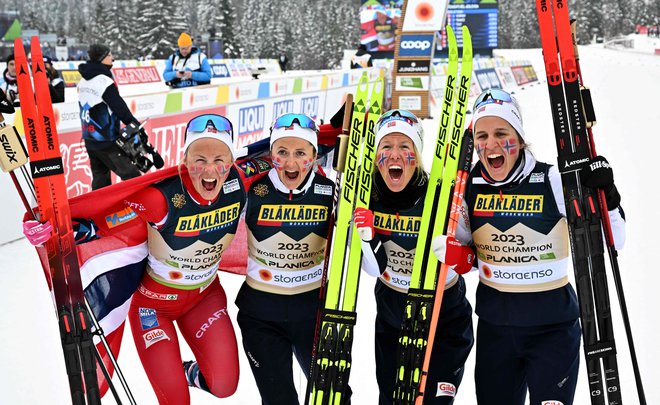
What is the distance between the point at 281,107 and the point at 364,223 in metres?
10.2

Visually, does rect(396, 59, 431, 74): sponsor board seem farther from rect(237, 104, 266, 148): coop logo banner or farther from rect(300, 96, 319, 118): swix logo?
rect(237, 104, 266, 148): coop logo banner

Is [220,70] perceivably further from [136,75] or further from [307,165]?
[307,165]

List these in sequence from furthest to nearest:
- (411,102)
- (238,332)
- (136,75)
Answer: (136,75)
(411,102)
(238,332)

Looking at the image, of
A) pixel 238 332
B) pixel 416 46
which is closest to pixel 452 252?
pixel 238 332

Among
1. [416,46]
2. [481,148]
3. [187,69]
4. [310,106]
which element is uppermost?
[481,148]

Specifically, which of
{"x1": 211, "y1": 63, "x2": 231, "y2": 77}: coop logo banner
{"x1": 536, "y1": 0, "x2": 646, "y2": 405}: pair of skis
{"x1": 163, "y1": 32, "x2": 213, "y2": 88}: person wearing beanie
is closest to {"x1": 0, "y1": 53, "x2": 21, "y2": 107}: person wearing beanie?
{"x1": 163, "y1": 32, "x2": 213, "y2": 88}: person wearing beanie

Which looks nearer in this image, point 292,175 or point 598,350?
point 598,350

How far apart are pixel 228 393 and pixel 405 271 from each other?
45.9 inches

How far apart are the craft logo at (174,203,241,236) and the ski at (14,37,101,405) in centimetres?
54

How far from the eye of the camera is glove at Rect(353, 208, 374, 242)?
2975mm

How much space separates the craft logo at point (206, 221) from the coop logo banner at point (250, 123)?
7784 millimetres

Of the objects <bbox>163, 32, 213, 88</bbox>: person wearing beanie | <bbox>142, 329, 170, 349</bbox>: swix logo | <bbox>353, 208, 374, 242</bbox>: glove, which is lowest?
<bbox>163, 32, 213, 88</bbox>: person wearing beanie

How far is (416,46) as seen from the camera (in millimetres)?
16078

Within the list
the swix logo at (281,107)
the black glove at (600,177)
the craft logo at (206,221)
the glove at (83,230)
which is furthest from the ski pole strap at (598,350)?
the swix logo at (281,107)
